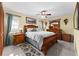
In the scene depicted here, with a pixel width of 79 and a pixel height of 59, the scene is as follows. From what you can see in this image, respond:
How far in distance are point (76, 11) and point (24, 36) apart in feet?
3.64

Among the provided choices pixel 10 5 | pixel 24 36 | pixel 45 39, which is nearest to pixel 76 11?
pixel 45 39

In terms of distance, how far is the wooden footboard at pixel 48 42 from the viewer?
1.75 meters

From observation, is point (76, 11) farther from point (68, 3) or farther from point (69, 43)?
point (69, 43)

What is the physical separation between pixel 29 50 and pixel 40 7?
883 millimetres

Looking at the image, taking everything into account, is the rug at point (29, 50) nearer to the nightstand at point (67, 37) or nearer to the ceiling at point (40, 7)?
the nightstand at point (67, 37)

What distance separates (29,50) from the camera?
5.72 feet

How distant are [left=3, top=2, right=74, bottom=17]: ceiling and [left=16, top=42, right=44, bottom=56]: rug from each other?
66 centimetres

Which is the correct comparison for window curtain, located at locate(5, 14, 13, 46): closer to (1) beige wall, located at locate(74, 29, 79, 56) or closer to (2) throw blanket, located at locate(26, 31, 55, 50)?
(2) throw blanket, located at locate(26, 31, 55, 50)

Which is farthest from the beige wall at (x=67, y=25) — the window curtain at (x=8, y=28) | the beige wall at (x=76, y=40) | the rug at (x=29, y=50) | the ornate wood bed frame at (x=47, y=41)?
the window curtain at (x=8, y=28)

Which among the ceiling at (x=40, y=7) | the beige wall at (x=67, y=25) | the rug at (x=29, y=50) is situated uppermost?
the ceiling at (x=40, y=7)

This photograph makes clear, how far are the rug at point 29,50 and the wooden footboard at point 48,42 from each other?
0.40 feet

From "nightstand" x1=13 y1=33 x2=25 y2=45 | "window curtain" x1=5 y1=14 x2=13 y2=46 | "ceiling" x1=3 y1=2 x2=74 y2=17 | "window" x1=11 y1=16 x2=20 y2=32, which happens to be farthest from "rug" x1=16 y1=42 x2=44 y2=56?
"ceiling" x1=3 y1=2 x2=74 y2=17

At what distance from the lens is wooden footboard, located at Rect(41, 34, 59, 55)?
68.7 inches

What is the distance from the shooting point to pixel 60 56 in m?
1.66
